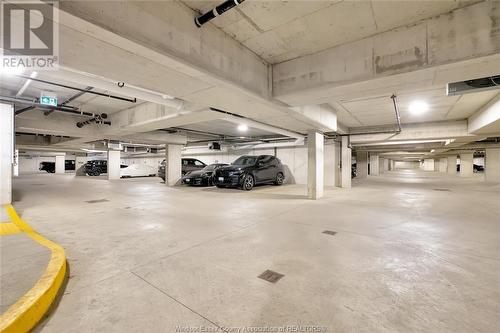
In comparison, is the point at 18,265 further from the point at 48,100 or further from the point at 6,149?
the point at 6,149

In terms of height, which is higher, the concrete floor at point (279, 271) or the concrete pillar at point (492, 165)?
the concrete pillar at point (492, 165)

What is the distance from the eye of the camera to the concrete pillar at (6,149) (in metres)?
5.47

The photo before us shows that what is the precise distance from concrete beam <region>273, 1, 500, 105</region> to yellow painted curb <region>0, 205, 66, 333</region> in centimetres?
366

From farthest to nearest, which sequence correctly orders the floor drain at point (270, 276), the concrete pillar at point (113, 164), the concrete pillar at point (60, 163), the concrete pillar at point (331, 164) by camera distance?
the concrete pillar at point (60, 163)
the concrete pillar at point (113, 164)
the concrete pillar at point (331, 164)
the floor drain at point (270, 276)

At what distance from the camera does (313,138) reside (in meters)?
7.28

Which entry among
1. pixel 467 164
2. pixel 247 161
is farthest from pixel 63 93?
pixel 467 164

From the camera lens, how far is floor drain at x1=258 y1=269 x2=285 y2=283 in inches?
79.9

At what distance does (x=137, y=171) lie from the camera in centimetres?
1780

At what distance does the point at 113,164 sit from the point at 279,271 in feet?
53.1

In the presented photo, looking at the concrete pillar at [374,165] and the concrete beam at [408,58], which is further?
the concrete pillar at [374,165]

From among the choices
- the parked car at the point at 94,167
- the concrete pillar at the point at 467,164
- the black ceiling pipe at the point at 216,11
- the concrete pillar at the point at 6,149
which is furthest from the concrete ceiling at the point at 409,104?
the parked car at the point at 94,167

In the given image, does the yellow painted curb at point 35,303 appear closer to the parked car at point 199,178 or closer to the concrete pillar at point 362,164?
the parked car at point 199,178

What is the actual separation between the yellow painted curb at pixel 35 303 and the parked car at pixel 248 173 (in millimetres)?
6859

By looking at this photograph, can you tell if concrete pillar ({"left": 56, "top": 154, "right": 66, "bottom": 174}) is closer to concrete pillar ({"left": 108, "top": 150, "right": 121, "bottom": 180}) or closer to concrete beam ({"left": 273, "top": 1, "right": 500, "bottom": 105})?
concrete pillar ({"left": 108, "top": 150, "right": 121, "bottom": 180})
